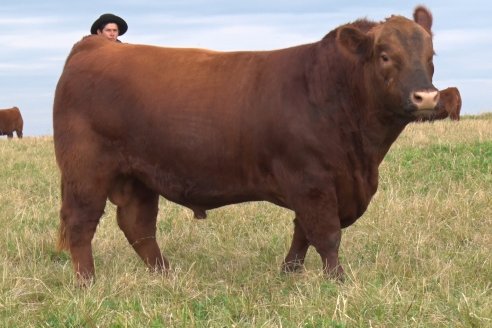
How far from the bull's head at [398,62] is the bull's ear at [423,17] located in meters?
0.26

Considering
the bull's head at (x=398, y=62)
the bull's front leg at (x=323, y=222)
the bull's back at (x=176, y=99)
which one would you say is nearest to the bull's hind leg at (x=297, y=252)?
the bull's front leg at (x=323, y=222)

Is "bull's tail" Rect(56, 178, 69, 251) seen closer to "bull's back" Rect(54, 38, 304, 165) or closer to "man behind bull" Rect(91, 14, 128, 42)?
"bull's back" Rect(54, 38, 304, 165)

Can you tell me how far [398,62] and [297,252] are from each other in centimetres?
158

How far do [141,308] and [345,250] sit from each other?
221 cm

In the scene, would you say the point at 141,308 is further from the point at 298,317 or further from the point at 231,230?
the point at 231,230

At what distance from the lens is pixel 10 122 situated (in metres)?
32.0

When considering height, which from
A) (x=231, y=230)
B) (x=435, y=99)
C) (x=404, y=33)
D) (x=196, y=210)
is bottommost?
(x=231, y=230)

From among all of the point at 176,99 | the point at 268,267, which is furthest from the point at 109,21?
the point at 268,267

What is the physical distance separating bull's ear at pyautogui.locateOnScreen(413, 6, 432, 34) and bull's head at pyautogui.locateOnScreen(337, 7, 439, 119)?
261mm

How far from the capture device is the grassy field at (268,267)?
378cm

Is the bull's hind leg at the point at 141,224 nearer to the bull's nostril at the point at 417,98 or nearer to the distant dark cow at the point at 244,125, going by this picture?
the distant dark cow at the point at 244,125

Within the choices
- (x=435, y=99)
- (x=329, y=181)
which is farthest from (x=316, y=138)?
(x=435, y=99)

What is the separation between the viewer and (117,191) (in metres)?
5.39

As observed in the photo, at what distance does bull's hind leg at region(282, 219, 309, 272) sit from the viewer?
516 cm
